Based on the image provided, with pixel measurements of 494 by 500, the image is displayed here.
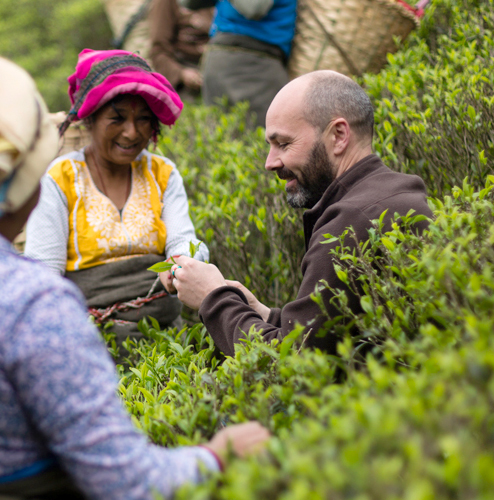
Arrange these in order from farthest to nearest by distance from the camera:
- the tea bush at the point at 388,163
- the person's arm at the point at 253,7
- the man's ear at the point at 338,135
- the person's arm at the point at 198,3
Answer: the person's arm at the point at 198,3 < the person's arm at the point at 253,7 < the tea bush at the point at 388,163 < the man's ear at the point at 338,135

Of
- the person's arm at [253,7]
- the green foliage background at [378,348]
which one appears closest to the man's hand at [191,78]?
the person's arm at [253,7]

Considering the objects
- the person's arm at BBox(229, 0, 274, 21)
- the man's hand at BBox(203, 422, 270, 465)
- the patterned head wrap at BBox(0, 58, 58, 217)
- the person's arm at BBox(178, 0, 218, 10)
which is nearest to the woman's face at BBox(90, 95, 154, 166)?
the patterned head wrap at BBox(0, 58, 58, 217)

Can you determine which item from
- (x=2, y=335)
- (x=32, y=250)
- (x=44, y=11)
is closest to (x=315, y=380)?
(x=2, y=335)

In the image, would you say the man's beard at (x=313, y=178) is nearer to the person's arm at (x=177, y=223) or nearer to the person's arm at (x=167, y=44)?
the person's arm at (x=177, y=223)

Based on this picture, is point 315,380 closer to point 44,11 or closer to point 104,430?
point 104,430

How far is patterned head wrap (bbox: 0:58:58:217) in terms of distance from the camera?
4.58ft

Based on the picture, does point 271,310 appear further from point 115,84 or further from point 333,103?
point 115,84

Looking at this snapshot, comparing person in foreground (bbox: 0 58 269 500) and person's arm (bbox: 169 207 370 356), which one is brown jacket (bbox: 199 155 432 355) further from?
person in foreground (bbox: 0 58 269 500)

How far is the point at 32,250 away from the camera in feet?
10.0

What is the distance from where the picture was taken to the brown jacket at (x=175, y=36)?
6.87 m

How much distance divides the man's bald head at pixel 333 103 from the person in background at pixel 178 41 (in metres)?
4.33

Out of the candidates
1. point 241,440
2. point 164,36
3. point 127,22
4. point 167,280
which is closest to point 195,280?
point 167,280

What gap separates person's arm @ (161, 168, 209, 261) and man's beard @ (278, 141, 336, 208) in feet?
2.07

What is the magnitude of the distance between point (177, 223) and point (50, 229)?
2.40ft
